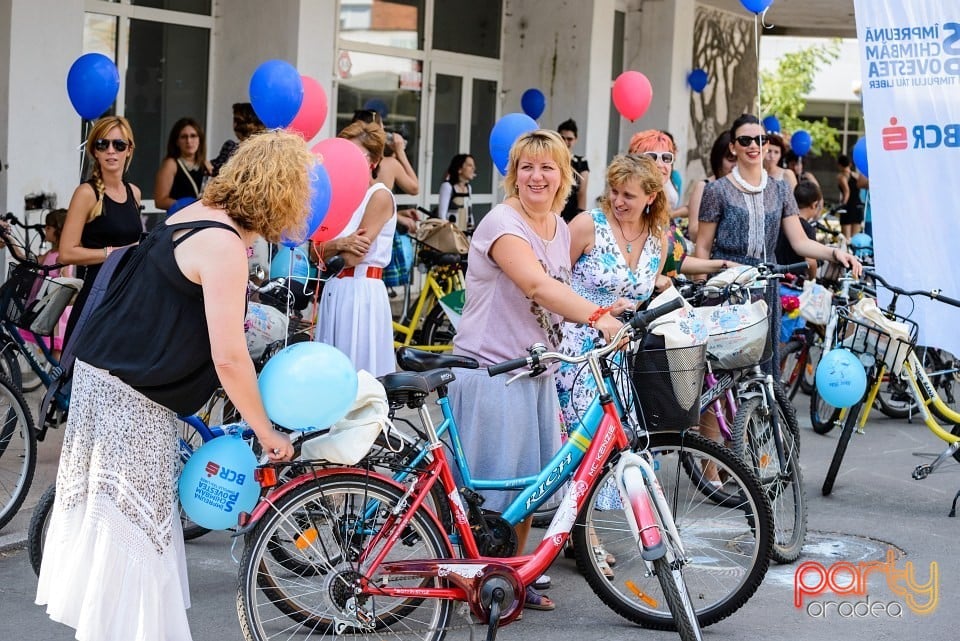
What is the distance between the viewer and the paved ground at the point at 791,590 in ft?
15.7

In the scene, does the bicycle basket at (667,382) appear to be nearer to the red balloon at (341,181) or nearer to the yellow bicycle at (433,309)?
the red balloon at (341,181)

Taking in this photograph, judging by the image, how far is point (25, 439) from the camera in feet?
17.9

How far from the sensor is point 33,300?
5.73 m

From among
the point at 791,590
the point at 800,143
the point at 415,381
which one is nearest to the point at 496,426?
the point at 415,381

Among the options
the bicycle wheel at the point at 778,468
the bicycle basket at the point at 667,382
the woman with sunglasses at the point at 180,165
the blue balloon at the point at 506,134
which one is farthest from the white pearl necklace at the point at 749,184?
the woman with sunglasses at the point at 180,165

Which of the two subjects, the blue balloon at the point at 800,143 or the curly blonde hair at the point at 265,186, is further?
the blue balloon at the point at 800,143

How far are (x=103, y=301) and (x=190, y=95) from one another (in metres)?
7.46

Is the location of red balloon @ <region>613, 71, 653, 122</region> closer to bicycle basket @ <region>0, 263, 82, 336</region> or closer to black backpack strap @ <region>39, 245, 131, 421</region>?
bicycle basket @ <region>0, 263, 82, 336</region>


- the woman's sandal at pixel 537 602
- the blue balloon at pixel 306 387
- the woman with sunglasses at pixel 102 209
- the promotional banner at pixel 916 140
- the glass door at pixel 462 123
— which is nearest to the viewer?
the blue balloon at pixel 306 387

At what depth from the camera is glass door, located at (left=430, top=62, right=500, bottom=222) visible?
46.8ft

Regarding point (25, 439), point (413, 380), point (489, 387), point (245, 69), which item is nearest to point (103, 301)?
point (413, 380)

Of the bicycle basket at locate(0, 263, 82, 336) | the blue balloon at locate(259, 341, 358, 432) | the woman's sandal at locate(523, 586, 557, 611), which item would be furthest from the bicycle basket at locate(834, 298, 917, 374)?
the bicycle basket at locate(0, 263, 82, 336)

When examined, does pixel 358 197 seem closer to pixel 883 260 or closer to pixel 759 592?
pixel 759 592

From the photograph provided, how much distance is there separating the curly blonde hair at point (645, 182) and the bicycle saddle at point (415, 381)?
152 centimetres
